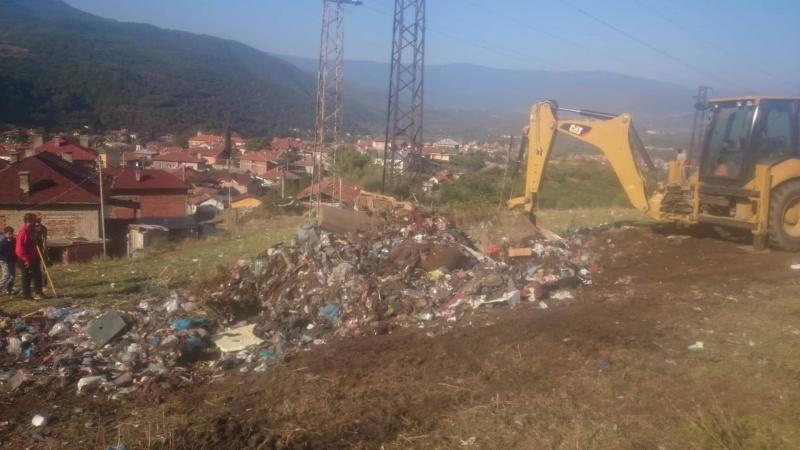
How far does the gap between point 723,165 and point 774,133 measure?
0.73m

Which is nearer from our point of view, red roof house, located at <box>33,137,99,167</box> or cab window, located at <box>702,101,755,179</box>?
cab window, located at <box>702,101,755,179</box>

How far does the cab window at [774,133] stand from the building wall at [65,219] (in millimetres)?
19408

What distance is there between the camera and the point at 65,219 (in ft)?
66.0

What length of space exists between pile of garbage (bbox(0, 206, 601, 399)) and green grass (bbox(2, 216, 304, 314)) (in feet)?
2.43

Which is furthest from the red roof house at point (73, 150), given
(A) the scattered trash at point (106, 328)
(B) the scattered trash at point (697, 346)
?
(B) the scattered trash at point (697, 346)

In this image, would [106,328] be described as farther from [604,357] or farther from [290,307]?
[604,357]

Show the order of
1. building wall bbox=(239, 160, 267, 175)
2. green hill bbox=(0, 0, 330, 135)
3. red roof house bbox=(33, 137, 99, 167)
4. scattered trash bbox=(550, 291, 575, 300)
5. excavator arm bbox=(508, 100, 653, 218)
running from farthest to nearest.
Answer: green hill bbox=(0, 0, 330, 135) < building wall bbox=(239, 160, 267, 175) < red roof house bbox=(33, 137, 99, 167) < excavator arm bbox=(508, 100, 653, 218) < scattered trash bbox=(550, 291, 575, 300)

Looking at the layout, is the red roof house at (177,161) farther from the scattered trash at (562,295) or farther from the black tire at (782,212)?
the black tire at (782,212)

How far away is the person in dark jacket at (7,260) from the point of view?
838 centimetres

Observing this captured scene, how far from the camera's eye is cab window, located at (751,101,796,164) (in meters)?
8.19

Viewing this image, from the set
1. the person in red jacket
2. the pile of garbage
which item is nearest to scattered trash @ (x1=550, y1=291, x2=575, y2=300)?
the pile of garbage

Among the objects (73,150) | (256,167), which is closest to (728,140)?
(73,150)

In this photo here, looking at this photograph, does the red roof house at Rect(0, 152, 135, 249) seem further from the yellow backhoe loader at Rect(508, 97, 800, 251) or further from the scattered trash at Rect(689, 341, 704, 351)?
the scattered trash at Rect(689, 341, 704, 351)

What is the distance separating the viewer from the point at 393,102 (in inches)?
859
